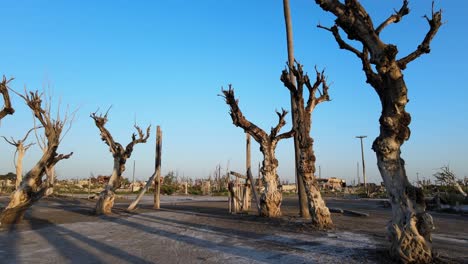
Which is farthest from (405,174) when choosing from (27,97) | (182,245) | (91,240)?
(27,97)

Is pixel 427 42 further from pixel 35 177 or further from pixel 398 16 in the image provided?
pixel 35 177

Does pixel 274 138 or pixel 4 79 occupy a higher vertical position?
pixel 4 79

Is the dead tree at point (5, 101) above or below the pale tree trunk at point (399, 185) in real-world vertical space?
above

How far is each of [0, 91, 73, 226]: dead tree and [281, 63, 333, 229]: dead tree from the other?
8350mm

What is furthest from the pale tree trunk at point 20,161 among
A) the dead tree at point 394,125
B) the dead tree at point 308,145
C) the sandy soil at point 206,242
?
the dead tree at point 394,125

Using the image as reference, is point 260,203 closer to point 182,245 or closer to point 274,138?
point 274,138

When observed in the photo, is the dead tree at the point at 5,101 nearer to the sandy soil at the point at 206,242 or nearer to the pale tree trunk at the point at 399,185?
the sandy soil at the point at 206,242

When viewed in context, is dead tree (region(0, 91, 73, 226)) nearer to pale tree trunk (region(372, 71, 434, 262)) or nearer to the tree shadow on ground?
the tree shadow on ground

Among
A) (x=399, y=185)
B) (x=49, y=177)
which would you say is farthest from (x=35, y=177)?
(x=399, y=185)

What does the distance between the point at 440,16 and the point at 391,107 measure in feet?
5.98

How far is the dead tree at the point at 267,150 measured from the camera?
14.5 meters

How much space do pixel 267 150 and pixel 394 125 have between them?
331 inches

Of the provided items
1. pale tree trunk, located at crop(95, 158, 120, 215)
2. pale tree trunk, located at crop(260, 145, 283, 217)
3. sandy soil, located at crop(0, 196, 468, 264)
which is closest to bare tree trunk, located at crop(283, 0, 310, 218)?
pale tree trunk, located at crop(260, 145, 283, 217)

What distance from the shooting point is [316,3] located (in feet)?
26.4
